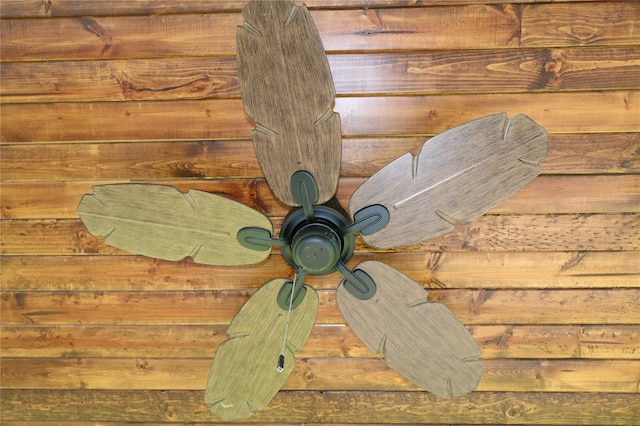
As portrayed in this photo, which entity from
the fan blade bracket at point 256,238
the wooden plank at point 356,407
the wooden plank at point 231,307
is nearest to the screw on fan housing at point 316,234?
the fan blade bracket at point 256,238

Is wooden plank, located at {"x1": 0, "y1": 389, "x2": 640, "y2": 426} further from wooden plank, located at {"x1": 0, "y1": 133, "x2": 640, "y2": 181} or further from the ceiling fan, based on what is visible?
wooden plank, located at {"x1": 0, "y1": 133, "x2": 640, "y2": 181}

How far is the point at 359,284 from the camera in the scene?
1.10 m

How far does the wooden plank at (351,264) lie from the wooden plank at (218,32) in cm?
67

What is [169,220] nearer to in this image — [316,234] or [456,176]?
[316,234]

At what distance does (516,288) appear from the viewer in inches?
65.7

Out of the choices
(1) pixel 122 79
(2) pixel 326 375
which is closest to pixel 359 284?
(2) pixel 326 375

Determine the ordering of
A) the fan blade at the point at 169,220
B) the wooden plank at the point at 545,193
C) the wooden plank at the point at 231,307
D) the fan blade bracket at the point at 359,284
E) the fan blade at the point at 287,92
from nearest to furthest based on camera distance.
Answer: the fan blade at the point at 287,92 → the fan blade at the point at 169,220 → the fan blade bracket at the point at 359,284 → the wooden plank at the point at 545,193 → the wooden plank at the point at 231,307

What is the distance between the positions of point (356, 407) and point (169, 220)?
118cm

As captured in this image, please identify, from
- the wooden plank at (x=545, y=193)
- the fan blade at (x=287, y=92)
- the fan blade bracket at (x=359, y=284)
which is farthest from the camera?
the wooden plank at (x=545, y=193)

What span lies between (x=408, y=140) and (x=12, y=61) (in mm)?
1290

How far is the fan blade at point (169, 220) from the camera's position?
38.6 inches

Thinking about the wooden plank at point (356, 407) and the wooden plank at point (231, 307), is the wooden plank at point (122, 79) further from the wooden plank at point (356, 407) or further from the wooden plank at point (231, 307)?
the wooden plank at point (356, 407)

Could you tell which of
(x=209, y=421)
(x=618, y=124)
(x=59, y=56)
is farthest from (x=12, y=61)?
(x=618, y=124)

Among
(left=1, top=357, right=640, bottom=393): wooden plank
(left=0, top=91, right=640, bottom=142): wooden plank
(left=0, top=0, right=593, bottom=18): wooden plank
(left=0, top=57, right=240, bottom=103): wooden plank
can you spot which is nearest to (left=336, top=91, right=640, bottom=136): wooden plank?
(left=0, top=91, right=640, bottom=142): wooden plank
